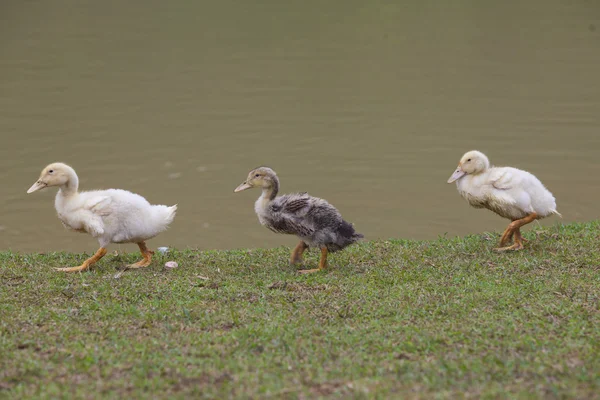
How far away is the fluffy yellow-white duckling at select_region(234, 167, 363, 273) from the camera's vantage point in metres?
7.66

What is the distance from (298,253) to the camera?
800 cm

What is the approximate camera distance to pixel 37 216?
11.4 metres

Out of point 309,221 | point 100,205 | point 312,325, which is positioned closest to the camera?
point 312,325

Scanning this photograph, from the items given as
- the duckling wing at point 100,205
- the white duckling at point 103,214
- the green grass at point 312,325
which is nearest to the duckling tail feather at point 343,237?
the green grass at point 312,325

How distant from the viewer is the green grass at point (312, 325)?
185 inches

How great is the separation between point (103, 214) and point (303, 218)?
76.1 inches

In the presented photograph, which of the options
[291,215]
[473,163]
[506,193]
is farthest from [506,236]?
[291,215]

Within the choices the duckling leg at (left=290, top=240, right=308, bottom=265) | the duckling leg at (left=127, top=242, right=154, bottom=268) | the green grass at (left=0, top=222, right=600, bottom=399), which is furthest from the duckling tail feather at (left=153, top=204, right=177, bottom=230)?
the duckling leg at (left=290, top=240, right=308, bottom=265)

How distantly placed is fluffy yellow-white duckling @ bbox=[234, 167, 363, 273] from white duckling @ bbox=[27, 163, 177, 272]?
3.50ft

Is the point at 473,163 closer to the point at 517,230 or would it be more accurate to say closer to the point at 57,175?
the point at 517,230

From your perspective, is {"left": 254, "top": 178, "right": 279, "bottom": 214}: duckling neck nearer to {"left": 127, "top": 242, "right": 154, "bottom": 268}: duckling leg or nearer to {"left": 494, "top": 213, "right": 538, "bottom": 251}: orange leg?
{"left": 127, "top": 242, "right": 154, "bottom": 268}: duckling leg

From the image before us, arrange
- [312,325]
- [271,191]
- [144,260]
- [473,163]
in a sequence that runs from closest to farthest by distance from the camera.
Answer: [312,325], [271,191], [144,260], [473,163]

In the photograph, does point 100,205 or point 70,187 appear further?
point 70,187

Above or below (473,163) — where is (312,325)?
below
